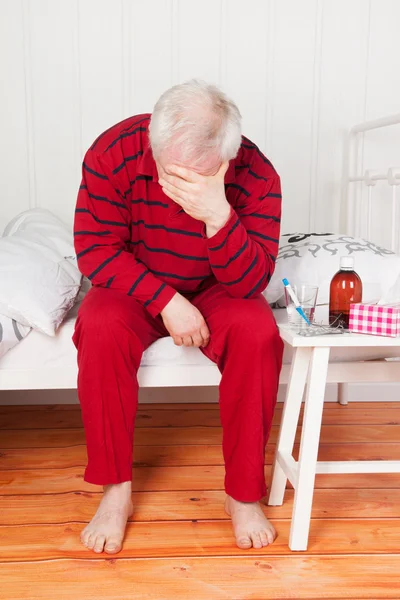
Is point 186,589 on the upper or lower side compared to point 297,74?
lower

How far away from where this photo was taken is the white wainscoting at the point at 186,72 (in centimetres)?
207

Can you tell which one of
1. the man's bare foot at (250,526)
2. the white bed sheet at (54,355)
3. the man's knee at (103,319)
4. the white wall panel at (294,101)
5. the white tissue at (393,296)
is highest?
the white wall panel at (294,101)

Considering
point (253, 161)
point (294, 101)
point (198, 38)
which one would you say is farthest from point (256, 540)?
point (198, 38)

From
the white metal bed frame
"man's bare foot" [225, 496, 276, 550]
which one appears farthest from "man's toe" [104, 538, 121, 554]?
the white metal bed frame

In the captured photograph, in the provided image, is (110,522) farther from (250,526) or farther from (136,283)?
(136,283)

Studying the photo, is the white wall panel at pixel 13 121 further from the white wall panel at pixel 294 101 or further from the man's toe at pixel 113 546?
the man's toe at pixel 113 546

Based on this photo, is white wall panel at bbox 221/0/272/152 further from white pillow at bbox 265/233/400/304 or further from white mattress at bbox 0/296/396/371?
white mattress at bbox 0/296/396/371

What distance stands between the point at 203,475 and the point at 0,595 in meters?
0.61

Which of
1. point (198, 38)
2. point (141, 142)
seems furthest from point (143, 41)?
point (141, 142)

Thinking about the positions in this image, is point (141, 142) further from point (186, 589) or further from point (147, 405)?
point (147, 405)

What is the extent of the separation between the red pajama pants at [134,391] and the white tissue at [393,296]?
0.24m

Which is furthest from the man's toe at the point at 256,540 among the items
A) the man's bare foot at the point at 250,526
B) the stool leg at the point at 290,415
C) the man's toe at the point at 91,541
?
the man's toe at the point at 91,541

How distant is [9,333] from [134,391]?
32cm

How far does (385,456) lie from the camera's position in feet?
5.58
